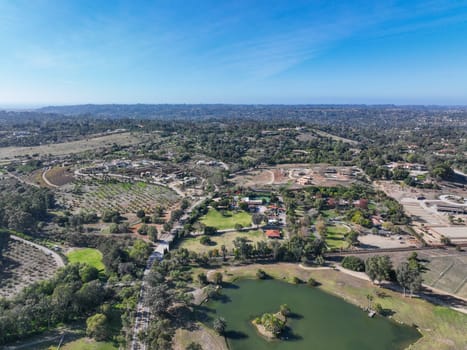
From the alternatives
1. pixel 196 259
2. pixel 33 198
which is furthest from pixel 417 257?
pixel 33 198

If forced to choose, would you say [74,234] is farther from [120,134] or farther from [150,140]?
[120,134]

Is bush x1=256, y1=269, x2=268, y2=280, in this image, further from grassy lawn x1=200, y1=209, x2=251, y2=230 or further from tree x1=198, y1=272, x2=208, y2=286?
grassy lawn x1=200, y1=209, x2=251, y2=230

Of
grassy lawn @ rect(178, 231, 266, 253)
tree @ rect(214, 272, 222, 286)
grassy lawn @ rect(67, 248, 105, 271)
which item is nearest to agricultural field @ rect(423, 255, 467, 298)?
grassy lawn @ rect(178, 231, 266, 253)

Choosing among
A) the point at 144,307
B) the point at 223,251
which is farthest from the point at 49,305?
the point at 223,251

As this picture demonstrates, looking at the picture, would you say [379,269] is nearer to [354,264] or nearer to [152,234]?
[354,264]

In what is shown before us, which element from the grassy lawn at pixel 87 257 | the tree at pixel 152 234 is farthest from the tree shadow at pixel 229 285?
the grassy lawn at pixel 87 257

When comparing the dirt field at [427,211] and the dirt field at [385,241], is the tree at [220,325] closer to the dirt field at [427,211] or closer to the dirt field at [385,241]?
the dirt field at [385,241]
